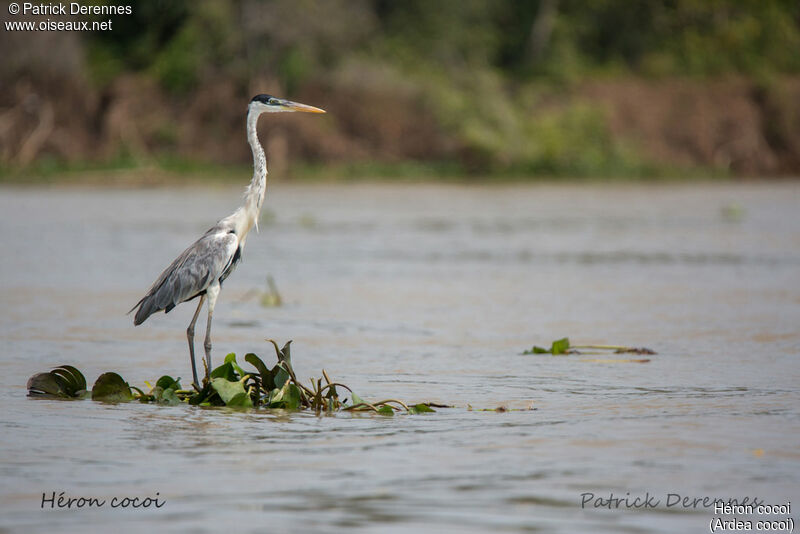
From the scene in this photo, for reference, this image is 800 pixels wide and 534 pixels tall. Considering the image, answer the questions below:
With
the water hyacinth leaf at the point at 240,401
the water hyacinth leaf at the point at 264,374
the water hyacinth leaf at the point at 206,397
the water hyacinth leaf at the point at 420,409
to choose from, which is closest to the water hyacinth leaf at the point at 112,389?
the water hyacinth leaf at the point at 206,397

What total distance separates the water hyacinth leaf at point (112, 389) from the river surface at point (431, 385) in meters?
0.10

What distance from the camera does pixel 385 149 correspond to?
39.1 m

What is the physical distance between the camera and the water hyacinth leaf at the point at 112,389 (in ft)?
24.5

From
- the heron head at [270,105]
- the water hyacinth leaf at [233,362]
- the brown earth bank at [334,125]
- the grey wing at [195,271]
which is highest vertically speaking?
the brown earth bank at [334,125]

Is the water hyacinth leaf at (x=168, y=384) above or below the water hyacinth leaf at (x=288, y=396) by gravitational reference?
above

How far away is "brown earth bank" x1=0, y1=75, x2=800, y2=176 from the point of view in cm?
3828

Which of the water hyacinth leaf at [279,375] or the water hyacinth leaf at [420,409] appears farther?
the water hyacinth leaf at [279,375]

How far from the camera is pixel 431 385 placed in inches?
324

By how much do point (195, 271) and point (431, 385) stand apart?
1642mm

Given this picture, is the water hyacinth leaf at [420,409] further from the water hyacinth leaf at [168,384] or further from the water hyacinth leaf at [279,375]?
the water hyacinth leaf at [168,384]

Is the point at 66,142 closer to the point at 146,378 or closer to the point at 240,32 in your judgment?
the point at 240,32

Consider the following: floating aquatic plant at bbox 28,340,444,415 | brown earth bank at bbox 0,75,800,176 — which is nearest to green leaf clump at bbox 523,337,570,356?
floating aquatic plant at bbox 28,340,444,415

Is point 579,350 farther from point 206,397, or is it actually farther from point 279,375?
point 206,397

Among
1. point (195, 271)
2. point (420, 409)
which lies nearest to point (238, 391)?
point (195, 271)
